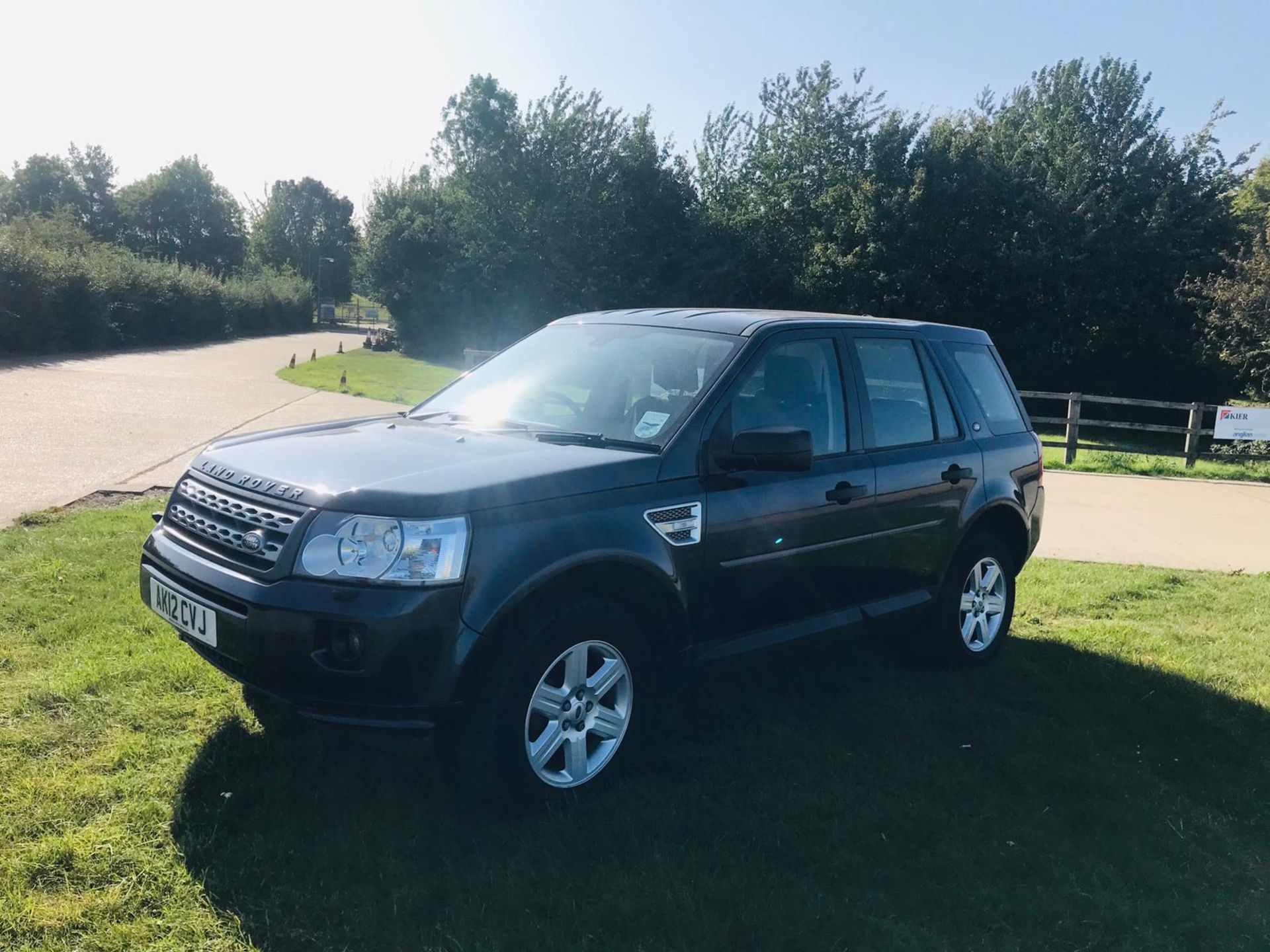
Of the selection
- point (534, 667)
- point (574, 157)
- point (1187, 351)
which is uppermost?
point (574, 157)

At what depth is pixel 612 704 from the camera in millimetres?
3713

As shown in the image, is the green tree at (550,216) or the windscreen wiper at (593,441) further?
the green tree at (550,216)

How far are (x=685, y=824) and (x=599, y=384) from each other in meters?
1.92

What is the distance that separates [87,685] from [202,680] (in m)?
0.47

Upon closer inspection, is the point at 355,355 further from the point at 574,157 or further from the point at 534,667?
the point at 534,667

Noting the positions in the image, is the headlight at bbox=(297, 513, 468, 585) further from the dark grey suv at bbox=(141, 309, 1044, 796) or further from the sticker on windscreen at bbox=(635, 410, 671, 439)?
the sticker on windscreen at bbox=(635, 410, 671, 439)

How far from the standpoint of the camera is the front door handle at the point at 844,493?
4375 millimetres

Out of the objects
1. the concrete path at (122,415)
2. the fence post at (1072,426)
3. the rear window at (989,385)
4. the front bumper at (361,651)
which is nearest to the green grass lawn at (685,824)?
the front bumper at (361,651)

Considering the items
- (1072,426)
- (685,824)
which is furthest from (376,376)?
(685,824)

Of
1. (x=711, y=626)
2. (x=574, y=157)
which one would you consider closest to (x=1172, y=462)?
(x=711, y=626)

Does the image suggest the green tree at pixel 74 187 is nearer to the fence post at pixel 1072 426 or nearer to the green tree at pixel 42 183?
the green tree at pixel 42 183

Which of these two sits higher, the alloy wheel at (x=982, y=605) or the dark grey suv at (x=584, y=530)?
the dark grey suv at (x=584, y=530)

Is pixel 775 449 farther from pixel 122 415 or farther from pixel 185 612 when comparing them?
pixel 122 415

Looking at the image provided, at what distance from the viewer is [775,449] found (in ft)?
12.4
